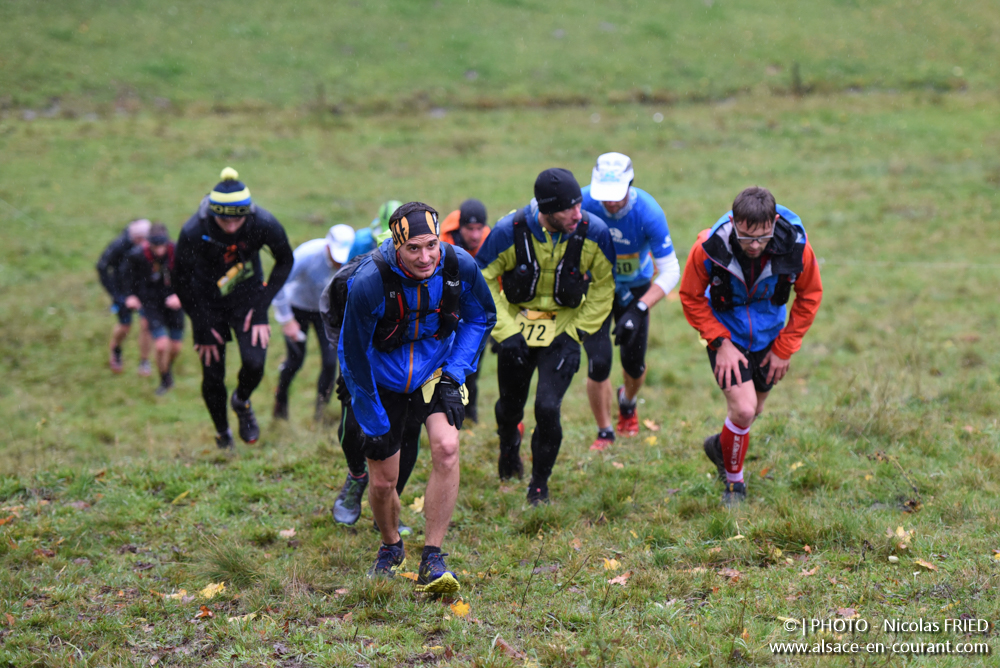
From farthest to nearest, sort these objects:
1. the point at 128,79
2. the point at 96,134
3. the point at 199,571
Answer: the point at 128,79
the point at 96,134
the point at 199,571

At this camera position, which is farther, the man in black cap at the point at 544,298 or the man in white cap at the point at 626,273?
the man in white cap at the point at 626,273

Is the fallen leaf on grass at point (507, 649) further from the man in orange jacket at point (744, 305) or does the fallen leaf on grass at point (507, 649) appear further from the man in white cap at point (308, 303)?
the man in white cap at point (308, 303)

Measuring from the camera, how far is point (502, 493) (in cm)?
605

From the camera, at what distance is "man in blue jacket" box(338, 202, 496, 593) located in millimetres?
4301

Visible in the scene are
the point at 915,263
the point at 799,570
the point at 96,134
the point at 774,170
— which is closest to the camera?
the point at 799,570

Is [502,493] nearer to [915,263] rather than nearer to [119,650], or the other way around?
[119,650]

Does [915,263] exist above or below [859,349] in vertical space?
above

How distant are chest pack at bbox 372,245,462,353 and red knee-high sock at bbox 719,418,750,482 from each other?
2180 millimetres

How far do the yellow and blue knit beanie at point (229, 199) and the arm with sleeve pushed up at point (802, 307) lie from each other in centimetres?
417

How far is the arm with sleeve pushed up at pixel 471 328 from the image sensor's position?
4680mm

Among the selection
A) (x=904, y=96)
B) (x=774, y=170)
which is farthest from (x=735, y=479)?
(x=904, y=96)

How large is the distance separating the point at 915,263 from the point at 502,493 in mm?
11030

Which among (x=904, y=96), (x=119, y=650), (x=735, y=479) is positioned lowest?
(x=119, y=650)

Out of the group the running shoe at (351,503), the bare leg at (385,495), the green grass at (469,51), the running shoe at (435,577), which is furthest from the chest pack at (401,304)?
the green grass at (469,51)
